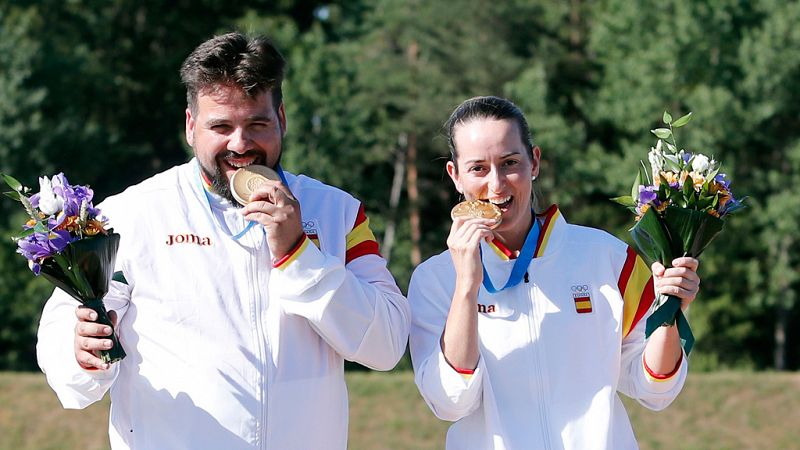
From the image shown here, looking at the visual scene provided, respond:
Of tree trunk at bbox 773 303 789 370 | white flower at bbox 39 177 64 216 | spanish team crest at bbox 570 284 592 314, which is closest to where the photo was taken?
white flower at bbox 39 177 64 216

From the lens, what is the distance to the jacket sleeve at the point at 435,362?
4.69 metres

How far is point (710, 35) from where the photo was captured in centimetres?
3653

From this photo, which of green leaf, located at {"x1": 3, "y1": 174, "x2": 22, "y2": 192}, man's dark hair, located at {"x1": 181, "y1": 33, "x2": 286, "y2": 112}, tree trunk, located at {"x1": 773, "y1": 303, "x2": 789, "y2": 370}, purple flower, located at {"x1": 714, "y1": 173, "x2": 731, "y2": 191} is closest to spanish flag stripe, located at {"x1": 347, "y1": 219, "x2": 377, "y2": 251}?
man's dark hair, located at {"x1": 181, "y1": 33, "x2": 286, "y2": 112}

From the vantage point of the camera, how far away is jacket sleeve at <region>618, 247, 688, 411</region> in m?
4.92

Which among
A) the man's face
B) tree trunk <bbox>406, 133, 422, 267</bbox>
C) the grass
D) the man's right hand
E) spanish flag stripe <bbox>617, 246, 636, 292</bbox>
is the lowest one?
the grass

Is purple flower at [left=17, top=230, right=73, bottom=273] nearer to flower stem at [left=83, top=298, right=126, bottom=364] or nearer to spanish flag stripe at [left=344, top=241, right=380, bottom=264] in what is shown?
flower stem at [left=83, top=298, right=126, bottom=364]

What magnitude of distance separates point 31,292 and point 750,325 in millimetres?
22774

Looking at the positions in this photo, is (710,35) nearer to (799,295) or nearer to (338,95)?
(799,295)

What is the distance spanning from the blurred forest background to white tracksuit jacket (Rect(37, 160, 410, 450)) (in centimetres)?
2956

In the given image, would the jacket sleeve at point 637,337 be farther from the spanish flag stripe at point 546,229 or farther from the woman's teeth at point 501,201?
the woman's teeth at point 501,201

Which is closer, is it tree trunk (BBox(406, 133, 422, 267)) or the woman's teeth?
the woman's teeth

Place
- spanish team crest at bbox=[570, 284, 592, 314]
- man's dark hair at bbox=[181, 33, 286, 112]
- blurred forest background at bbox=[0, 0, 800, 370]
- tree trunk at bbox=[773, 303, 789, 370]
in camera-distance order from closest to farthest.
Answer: man's dark hair at bbox=[181, 33, 286, 112] < spanish team crest at bbox=[570, 284, 592, 314] < blurred forest background at bbox=[0, 0, 800, 370] < tree trunk at bbox=[773, 303, 789, 370]

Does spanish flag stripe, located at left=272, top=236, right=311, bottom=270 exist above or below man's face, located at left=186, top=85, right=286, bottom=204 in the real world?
below

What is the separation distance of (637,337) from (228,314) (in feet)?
5.95
